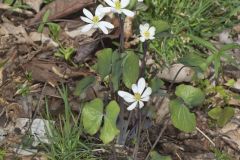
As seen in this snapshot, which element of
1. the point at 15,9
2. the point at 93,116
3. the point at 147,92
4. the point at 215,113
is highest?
the point at 15,9

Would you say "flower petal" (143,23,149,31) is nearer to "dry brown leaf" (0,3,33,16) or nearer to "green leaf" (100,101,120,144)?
"green leaf" (100,101,120,144)

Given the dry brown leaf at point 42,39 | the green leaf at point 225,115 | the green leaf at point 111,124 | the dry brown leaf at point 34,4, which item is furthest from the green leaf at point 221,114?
the dry brown leaf at point 34,4

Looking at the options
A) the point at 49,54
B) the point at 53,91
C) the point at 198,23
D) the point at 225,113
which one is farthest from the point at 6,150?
the point at 198,23

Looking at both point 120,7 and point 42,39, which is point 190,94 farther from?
point 42,39

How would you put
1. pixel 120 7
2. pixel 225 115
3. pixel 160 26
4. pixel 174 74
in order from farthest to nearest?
pixel 174 74, pixel 225 115, pixel 160 26, pixel 120 7

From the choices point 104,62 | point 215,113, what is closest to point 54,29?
point 104,62

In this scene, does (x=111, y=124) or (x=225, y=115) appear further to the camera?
(x=225, y=115)

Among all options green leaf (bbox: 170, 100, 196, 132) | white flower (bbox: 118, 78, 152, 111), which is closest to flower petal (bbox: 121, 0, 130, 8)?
white flower (bbox: 118, 78, 152, 111)

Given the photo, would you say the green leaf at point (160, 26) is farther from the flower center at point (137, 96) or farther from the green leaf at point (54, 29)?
the green leaf at point (54, 29)
